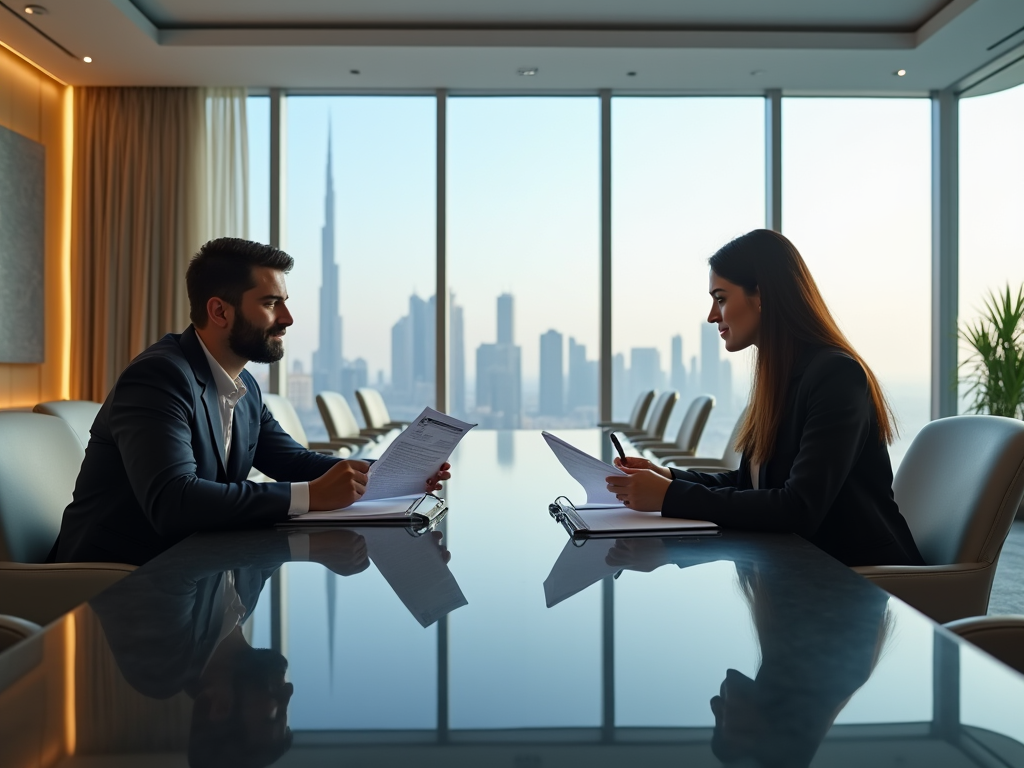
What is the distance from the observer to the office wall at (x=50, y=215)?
Answer: 6305mm

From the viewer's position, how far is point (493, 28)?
19.6 feet

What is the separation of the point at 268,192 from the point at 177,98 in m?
0.99

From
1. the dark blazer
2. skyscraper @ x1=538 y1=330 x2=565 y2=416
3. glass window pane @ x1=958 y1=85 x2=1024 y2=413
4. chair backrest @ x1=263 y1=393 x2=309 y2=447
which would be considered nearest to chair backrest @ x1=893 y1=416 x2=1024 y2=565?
the dark blazer

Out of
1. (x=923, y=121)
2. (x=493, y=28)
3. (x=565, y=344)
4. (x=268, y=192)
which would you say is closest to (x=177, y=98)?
(x=268, y=192)

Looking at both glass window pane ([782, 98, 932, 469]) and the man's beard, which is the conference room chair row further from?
glass window pane ([782, 98, 932, 469])

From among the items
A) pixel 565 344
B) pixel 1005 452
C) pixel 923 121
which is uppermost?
pixel 923 121

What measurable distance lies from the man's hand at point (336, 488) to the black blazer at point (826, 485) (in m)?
0.55

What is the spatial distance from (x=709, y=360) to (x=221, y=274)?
19.1ft

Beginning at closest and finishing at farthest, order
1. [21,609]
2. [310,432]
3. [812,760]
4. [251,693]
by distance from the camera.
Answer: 1. [812,760]
2. [251,693]
3. [21,609]
4. [310,432]

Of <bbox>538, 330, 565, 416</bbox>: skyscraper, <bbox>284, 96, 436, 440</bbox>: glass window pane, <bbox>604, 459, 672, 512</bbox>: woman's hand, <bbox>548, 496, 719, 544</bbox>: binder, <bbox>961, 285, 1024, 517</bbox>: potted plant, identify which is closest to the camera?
<bbox>548, 496, 719, 544</bbox>: binder

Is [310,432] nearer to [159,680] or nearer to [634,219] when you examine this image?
[634,219]

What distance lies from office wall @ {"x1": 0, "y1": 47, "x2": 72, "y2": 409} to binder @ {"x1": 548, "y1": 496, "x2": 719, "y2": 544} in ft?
19.9

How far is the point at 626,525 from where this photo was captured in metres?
1.37

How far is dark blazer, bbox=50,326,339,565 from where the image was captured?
1405mm
